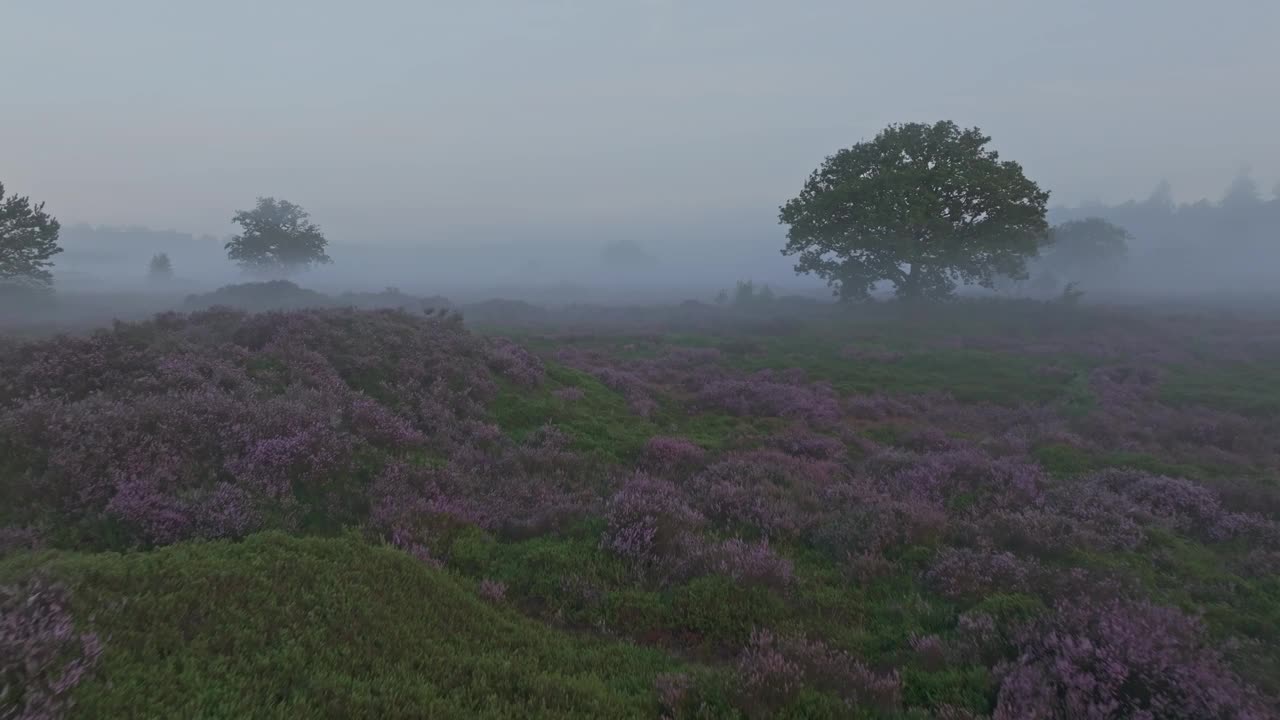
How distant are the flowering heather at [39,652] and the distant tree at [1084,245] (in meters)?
116

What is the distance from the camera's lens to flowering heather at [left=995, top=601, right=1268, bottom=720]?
5.05 metres

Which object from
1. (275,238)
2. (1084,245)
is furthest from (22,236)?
(1084,245)

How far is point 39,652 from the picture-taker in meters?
4.10

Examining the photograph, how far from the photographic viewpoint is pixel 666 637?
6.66 meters

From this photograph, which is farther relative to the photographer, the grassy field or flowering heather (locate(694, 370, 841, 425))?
flowering heather (locate(694, 370, 841, 425))

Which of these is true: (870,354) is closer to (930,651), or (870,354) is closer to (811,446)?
(811,446)

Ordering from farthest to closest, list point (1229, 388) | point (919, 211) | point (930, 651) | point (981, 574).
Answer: point (919, 211)
point (1229, 388)
point (981, 574)
point (930, 651)

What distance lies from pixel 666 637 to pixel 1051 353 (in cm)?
3141

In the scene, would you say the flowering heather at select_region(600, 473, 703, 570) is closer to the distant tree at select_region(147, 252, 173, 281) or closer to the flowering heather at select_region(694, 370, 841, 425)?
the flowering heather at select_region(694, 370, 841, 425)

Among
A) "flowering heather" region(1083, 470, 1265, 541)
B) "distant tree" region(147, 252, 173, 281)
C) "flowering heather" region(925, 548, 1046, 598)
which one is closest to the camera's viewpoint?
"flowering heather" region(925, 548, 1046, 598)

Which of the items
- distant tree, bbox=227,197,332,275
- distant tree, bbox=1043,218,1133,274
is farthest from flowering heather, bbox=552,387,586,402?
distant tree, bbox=1043,218,1133,274

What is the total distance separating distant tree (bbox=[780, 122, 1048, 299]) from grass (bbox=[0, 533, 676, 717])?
39.0m

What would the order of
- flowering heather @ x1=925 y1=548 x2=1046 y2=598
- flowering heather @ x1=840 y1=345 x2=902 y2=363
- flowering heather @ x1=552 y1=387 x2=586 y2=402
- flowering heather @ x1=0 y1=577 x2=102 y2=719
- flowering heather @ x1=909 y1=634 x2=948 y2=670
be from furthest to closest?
flowering heather @ x1=840 y1=345 x2=902 y2=363
flowering heather @ x1=552 y1=387 x2=586 y2=402
flowering heather @ x1=925 y1=548 x2=1046 y2=598
flowering heather @ x1=909 y1=634 x2=948 y2=670
flowering heather @ x1=0 y1=577 x2=102 y2=719

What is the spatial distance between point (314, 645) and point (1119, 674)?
7410mm
